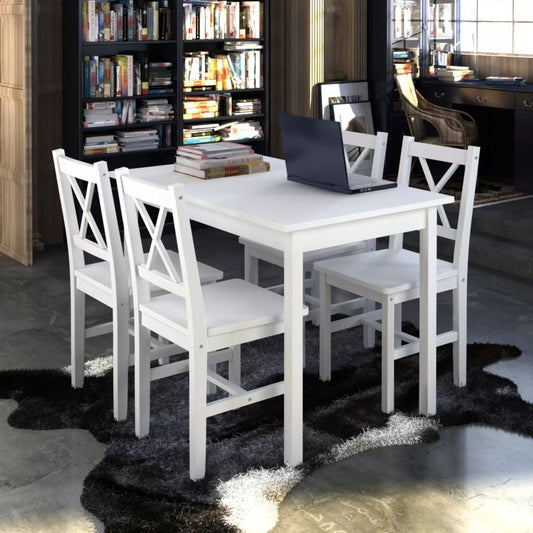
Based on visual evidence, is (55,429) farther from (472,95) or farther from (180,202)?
(472,95)

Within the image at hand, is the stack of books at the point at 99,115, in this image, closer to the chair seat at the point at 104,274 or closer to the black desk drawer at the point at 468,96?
the chair seat at the point at 104,274

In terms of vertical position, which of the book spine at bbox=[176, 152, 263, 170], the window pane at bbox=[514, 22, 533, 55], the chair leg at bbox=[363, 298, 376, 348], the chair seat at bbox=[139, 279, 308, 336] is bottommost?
the chair leg at bbox=[363, 298, 376, 348]

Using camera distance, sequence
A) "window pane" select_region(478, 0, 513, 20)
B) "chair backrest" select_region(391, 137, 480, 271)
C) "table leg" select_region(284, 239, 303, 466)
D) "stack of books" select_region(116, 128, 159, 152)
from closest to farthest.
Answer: "table leg" select_region(284, 239, 303, 466)
"chair backrest" select_region(391, 137, 480, 271)
"stack of books" select_region(116, 128, 159, 152)
"window pane" select_region(478, 0, 513, 20)

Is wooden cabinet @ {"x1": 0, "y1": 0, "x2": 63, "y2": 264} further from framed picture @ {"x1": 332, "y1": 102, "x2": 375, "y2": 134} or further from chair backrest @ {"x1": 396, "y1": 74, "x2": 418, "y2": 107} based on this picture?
chair backrest @ {"x1": 396, "y1": 74, "x2": 418, "y2": 107}

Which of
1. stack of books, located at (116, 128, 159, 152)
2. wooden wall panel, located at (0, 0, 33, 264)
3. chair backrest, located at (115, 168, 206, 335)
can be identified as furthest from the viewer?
stack of books, located at (116, 128, 159, 152)

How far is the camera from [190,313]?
3309mm

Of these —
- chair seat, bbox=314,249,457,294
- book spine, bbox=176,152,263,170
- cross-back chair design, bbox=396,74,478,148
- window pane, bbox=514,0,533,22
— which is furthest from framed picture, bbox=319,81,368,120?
chair seat, bbox=314,249,457,294

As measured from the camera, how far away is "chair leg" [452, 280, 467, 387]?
4.13m

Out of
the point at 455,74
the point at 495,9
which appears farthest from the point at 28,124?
the point at 495,9

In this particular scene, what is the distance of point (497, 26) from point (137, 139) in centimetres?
338

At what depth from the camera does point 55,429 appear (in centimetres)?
381

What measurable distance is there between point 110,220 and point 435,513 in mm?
1619

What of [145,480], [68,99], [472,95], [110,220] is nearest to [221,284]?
[110,220]

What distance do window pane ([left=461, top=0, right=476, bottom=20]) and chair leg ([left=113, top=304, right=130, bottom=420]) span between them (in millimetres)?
5572
